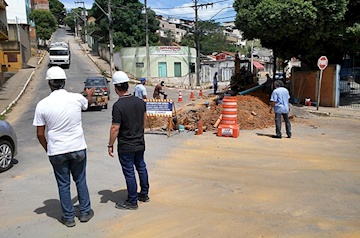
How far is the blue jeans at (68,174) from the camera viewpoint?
407cm

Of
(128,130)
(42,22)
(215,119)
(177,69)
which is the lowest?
(215,119)

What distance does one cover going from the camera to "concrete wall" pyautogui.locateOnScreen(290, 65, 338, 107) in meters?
17.6

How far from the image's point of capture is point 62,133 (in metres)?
4.04

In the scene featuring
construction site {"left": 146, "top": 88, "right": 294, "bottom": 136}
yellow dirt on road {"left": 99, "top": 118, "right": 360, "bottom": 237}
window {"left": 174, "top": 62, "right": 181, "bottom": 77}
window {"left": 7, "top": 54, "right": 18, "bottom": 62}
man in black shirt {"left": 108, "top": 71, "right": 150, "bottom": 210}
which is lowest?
yellow dirt on road {"left": 99, "top": 118, "right": 360, "bottom": 237}

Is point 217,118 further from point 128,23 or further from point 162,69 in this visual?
point 128,23

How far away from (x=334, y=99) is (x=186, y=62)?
27291 millimetres

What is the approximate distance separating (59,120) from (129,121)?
3.12 ft

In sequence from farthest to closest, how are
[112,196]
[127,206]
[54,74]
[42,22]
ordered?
[42,22]
[112,196]
[127,206]
[54,74]

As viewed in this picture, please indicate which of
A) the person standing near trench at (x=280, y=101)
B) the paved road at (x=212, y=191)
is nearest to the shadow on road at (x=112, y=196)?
the paved road at (x=212, y=191)

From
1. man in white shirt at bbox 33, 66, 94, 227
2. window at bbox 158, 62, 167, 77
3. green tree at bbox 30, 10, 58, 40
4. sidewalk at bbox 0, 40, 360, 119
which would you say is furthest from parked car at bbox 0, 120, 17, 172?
green tree at bbox 30, 10, 58, 40

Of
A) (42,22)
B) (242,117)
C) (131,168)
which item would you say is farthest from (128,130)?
(42,22)

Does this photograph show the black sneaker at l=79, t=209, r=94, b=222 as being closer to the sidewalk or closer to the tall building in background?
the sidewalk

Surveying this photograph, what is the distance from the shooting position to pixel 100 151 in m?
8.51

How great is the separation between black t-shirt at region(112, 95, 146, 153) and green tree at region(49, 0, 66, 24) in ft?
366
